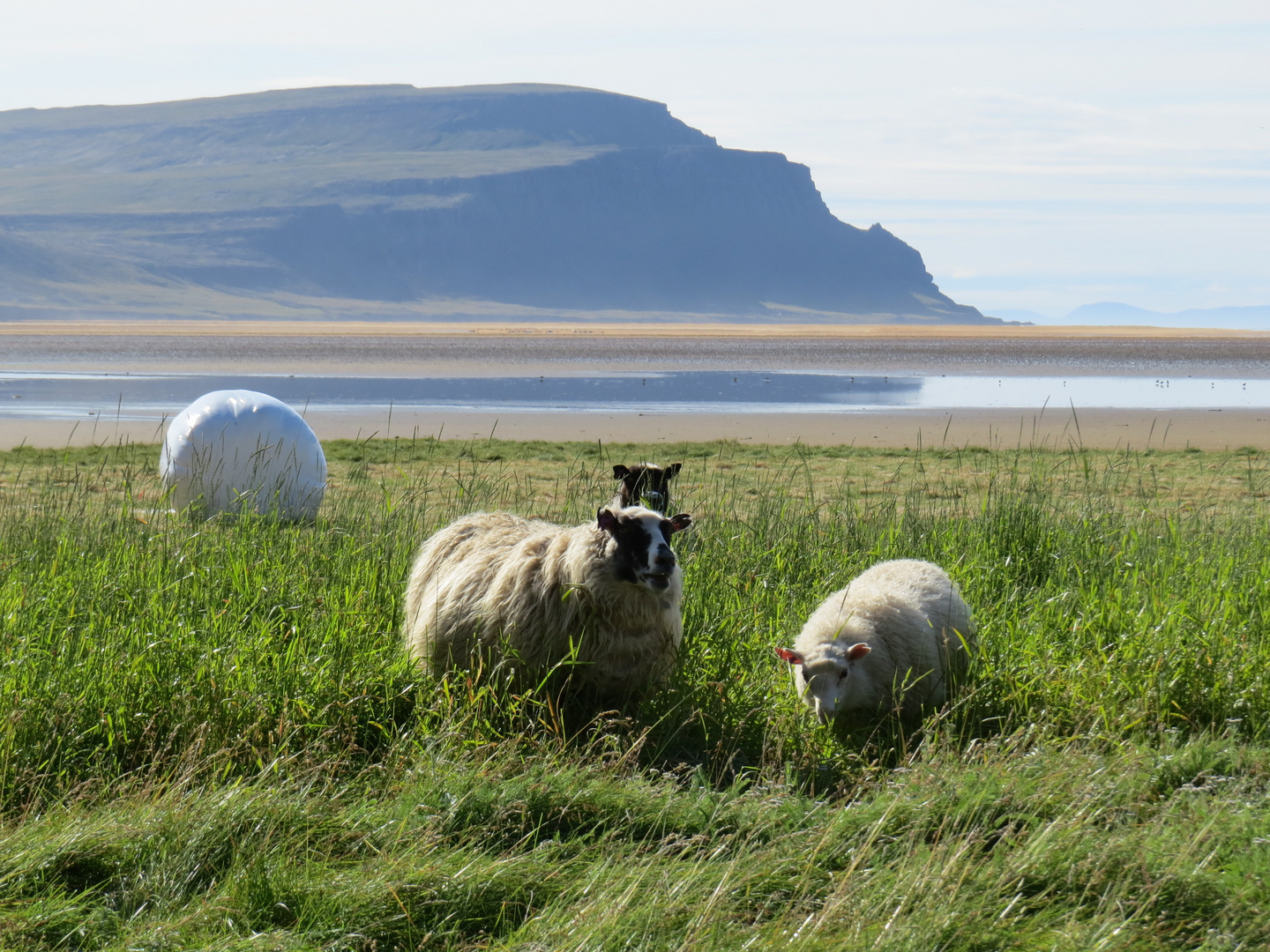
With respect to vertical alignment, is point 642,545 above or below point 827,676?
above

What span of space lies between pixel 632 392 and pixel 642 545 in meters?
40.8

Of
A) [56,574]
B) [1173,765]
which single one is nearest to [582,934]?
[1173,765]

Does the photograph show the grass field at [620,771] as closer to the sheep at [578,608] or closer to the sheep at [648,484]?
the sheep at [578,608]

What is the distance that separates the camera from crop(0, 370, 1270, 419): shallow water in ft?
127

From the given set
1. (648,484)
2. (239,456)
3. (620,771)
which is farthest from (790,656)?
(239,456)

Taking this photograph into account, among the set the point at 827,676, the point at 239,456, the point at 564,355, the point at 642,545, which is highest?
the point at 564,355

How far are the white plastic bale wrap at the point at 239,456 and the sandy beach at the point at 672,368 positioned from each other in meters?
6.55

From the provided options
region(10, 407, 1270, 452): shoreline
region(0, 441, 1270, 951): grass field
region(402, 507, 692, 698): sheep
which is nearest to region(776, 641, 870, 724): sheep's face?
region(0, 441, 1270, 951): grass field

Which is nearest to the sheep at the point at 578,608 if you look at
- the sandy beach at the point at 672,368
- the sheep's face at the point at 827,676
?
the sheep's face at the point at 827,676

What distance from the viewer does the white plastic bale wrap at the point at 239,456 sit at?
13242 mm

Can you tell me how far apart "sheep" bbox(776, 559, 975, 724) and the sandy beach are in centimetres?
749

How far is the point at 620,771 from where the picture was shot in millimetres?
5723

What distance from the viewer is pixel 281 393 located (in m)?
43.5

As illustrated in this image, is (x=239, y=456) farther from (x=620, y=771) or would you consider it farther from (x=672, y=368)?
(x=672, y=368)
